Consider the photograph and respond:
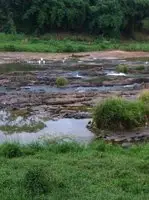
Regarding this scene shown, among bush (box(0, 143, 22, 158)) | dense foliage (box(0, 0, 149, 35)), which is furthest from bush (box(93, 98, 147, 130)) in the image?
dense foliage (box(0, 0, 149, 35))

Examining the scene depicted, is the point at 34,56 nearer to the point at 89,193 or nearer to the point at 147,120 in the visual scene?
the point at 147,120

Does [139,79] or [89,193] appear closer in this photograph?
[89,193]

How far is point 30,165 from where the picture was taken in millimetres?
13148

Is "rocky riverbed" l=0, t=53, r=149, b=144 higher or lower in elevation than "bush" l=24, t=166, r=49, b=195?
lower

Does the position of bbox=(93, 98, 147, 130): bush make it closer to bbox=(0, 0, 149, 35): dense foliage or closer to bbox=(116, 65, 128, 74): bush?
bbox=(116, 65, 128, 74): bush

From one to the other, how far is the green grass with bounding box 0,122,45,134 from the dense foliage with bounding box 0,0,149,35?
42.7 metres

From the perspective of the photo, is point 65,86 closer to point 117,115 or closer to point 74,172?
point 117,115

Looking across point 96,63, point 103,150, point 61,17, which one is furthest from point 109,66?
point 103,150

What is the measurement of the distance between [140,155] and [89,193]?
3988 millimetres

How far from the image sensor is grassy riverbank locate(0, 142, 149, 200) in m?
10.8

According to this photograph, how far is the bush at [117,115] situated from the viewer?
19547 mm

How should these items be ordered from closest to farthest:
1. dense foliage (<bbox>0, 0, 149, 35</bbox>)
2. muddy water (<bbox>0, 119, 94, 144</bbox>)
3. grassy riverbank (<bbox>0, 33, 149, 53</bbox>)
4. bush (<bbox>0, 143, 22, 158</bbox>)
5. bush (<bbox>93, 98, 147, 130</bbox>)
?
bush (<bbox>0, 143, 22, 158</bbox>) < muddy water (<bbox>0, 119, 94, 144</bbox>) < bush (<bbox>93, 98, 147, 130</bbox>) < grassy riverbank (<bbox>0, 33, 149, 53</bbox>) < dense foliage (<bbox>0, 0, 149, 35</bbox>)

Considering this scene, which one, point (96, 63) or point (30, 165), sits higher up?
point (30, 165)

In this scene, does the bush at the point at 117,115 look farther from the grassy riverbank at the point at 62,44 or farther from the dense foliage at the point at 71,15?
the dense foliage at the point at 71,15
